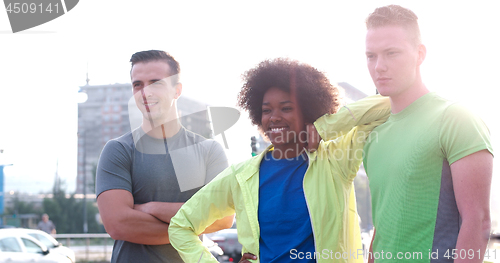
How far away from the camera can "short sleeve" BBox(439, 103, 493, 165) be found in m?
1.58

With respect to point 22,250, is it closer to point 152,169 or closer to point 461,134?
point 152,169

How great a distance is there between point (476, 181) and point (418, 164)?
0.70 ft

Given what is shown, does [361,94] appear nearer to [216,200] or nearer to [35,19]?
[216,200]

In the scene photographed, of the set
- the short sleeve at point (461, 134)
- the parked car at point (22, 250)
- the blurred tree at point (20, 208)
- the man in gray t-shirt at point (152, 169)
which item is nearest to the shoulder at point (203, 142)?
the man in gray t-shirt at point (152, 169)

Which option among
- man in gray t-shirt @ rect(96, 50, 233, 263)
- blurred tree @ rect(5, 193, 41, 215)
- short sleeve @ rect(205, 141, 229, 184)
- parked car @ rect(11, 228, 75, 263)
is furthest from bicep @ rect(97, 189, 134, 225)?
blurred tree @ rect(5, 193, 41, 215)

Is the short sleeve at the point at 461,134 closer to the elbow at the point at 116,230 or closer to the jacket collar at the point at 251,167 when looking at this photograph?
the jacket collar at the point at 251,167

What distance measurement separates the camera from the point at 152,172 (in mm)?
2631

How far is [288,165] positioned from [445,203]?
80cm

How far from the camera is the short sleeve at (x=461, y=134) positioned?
1.58 m

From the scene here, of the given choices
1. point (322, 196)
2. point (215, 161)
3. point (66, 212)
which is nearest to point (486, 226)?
point (322, 196)

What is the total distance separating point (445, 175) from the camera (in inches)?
66.1

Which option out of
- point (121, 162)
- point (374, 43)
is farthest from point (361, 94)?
point (121, 162)

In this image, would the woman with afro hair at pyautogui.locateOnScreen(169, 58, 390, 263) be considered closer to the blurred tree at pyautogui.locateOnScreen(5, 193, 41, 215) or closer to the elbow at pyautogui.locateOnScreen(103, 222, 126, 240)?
the elbow at pyautogui.locateOnScreen(103, 222, 126, 240)

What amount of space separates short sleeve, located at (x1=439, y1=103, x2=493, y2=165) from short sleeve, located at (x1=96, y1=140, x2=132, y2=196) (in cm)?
169
